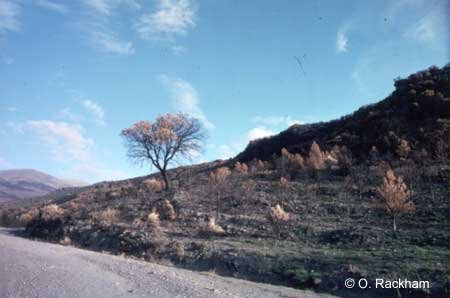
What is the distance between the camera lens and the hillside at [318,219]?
11.9 m

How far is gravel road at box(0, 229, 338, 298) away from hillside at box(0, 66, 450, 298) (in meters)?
1.75

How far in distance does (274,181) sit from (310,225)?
39.6 feet

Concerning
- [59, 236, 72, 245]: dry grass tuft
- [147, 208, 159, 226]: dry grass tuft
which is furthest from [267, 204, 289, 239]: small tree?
[59, 236, 72, 245]: dry grass tuft

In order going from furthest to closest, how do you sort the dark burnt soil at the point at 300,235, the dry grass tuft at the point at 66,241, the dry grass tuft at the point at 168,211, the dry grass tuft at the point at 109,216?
the dry grass tuft at the point at 109,216, the dry grass tuft at the point at 168,211, the dry grass tuft at the point at 66,241, the dark burnt soil at the point at 300,235

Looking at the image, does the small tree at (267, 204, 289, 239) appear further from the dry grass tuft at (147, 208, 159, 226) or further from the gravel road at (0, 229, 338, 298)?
the dry grass tuft at (147, 208, 159, 226)

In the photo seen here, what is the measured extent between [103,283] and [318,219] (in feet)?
37.9

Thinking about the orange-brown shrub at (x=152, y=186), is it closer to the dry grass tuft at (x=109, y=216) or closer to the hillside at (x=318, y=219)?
the hillside at (x=318, y=219)

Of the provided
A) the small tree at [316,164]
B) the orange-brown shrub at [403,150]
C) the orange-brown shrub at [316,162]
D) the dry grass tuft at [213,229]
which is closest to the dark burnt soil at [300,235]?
the dry grass tuft at [213,229]

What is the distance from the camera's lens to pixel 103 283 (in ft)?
Result: 30.7

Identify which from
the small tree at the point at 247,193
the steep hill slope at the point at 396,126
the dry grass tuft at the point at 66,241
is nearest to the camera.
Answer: the dry grass tuft at the point at 66,241

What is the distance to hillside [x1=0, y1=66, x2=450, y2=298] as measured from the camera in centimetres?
1194

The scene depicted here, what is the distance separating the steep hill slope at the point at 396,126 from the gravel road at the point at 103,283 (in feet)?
72.0

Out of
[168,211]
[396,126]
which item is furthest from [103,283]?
[396,126]

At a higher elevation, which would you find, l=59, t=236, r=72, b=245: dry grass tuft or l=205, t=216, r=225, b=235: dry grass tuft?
l=205, t=216, r=225, b=235: dry grass tuft
